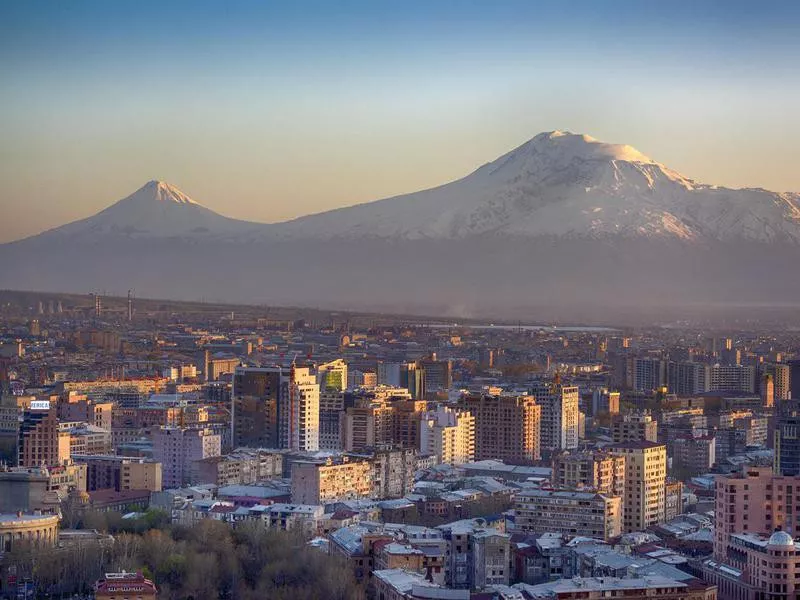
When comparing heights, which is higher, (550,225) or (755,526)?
(550,225)

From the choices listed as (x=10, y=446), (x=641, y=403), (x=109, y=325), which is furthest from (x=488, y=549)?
(x=109, y=325)

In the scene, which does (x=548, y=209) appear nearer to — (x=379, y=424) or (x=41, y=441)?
(x=379, y=424)

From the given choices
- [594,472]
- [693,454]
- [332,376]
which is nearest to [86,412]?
[332,376]

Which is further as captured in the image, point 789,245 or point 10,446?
point 789,245

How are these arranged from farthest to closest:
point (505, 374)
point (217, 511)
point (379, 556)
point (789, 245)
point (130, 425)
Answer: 1. point (789, 245)
2. point (505, 374)
3. point (130, 425)
4. point (217, 511)
5. point (379, 556)

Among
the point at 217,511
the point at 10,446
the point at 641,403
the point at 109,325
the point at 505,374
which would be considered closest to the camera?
the point at 217,511

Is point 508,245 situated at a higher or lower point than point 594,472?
higher

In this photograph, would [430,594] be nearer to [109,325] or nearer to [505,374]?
[505,374]

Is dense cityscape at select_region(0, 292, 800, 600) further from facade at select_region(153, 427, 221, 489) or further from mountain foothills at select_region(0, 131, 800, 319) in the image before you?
mountain foothills at select_region(0, 131, 800, 319)
